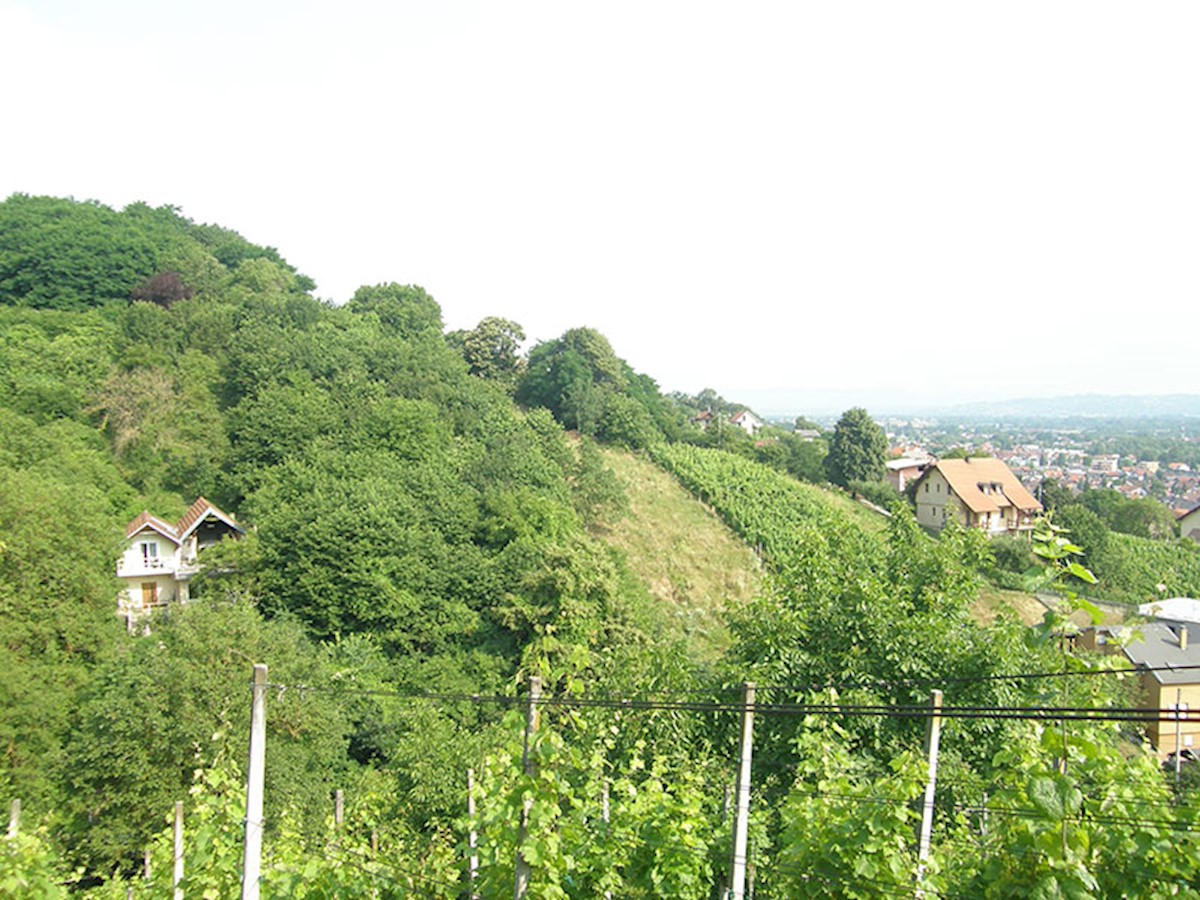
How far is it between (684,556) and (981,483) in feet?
68.0

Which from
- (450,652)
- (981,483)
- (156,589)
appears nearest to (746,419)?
(981,483)

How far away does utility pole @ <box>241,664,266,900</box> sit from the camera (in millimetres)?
4711

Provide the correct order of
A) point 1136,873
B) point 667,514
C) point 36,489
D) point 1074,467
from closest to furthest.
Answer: point 1136,873 < point 36,489 < point 667,514 < point 1074,467

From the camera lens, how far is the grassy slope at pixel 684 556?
24.9 metres

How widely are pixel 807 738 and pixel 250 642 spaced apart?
11599 millimetres

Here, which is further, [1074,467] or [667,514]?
[1074,467]

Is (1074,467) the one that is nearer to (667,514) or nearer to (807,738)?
(667,514)

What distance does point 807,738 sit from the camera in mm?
5348

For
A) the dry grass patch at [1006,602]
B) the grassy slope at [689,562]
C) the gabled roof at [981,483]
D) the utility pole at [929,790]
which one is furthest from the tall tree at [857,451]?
the utility pole at [929,790]

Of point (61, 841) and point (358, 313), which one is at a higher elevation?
point (358, 313)

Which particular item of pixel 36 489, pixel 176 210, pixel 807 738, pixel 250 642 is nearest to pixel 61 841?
pixel 250 642


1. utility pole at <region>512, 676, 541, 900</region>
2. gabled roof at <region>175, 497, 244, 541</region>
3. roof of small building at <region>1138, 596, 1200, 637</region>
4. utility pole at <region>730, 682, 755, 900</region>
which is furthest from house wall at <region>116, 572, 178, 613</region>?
roof of small building at <region>1138, 596, 1200, 637</region>

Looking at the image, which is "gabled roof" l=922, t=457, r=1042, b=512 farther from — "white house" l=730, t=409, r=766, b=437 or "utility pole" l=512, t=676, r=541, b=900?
"white house" l=730, t=409, r=766, b=437

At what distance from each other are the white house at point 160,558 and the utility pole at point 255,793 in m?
17.8
